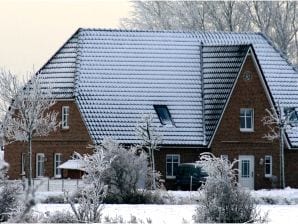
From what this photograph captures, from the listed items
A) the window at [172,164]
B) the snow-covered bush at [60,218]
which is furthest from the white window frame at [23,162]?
the snow-covered bush at [60,218]

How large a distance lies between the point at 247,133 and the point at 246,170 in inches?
78.8

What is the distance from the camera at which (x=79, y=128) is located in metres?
64.1

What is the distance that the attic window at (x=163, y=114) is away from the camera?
6606 centimetres

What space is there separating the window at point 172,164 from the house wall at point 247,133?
199cm

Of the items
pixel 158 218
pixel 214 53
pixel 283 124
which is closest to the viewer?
pixel 158 218

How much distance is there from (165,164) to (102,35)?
8.82 metres

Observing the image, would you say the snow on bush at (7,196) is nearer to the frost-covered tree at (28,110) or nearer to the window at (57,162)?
the frost-covered tree at (28,110)

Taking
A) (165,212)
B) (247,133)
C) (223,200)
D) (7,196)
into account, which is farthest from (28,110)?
(223,200)

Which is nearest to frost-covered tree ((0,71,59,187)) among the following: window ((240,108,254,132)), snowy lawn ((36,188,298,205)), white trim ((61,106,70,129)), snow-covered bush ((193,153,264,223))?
white trim ((61,106,70,129))

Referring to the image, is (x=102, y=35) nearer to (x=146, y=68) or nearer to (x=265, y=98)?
(x=146, y=68)

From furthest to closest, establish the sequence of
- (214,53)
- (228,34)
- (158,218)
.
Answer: (228,34) → (214,53) → (158,218)

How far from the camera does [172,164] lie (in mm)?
64812

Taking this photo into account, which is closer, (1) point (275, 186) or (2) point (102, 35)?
(1) point (275, 186)

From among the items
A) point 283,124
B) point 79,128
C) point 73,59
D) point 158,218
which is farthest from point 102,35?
point 158,218
